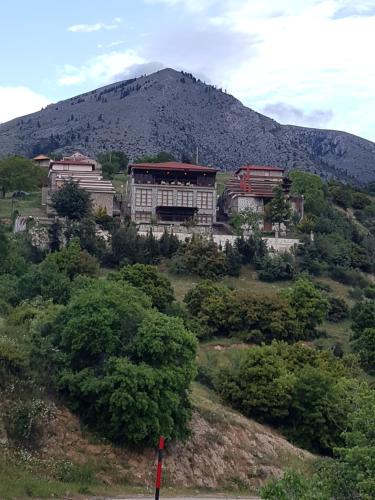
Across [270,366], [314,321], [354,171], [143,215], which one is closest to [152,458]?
[270,366]

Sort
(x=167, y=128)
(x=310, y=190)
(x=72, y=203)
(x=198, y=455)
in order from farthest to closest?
(x=167, y=128), (x=310, y=190), (x=72, y=203), (x=198, y=455)

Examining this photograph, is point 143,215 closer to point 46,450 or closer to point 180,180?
point 180,180

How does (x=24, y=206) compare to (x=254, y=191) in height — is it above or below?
below

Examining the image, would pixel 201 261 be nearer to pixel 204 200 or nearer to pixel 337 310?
pixel 337 310

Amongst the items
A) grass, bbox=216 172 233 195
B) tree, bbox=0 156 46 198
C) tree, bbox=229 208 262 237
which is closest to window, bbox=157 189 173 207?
tree, bbox=229 208 262 237

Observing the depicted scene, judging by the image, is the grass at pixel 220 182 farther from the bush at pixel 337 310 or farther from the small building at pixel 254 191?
the bush at pixel 337 310

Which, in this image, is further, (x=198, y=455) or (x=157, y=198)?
(x=157, y=198)

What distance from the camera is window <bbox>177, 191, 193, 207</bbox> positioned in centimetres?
7106

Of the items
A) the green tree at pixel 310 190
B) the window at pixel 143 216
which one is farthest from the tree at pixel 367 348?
the green tree at pixel 310 190

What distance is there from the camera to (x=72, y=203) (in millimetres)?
64688

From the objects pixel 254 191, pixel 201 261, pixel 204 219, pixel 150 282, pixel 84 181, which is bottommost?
pixel 150 282

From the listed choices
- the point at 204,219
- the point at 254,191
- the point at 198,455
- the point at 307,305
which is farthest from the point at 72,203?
the point at 198,455

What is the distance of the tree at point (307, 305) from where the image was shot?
161 feet

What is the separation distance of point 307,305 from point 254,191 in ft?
90.7
